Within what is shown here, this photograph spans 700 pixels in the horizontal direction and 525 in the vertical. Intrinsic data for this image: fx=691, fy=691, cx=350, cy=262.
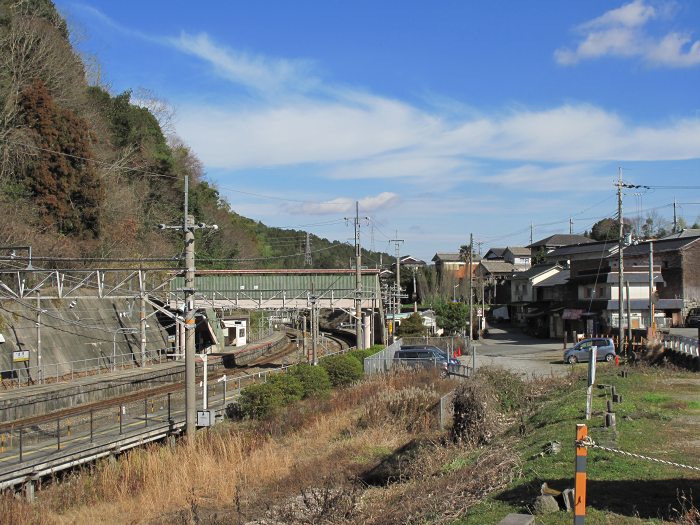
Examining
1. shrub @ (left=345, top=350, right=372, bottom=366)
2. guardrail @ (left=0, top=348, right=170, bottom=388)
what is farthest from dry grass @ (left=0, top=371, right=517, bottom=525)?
guardrail @ (left=0, top=348, right=170, bottom=388)

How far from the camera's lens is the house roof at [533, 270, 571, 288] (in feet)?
207

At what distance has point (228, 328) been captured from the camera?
5550 cm

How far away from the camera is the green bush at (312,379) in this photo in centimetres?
2522

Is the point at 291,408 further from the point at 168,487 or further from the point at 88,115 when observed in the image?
the point at 88,115

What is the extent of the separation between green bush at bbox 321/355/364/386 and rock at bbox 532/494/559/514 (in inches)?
777

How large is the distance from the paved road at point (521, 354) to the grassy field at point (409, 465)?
6.69 metres

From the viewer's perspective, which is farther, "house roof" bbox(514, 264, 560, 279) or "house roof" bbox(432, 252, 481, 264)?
"house roof" bbox(432, 252, 481, 264)

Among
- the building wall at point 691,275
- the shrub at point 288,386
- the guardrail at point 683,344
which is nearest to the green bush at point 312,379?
the shrub at point 288,386

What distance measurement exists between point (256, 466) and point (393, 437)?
4.40m

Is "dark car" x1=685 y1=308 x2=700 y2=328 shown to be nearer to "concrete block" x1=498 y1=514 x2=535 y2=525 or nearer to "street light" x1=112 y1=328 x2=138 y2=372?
"street light" x1=112 y1=328 x2=138 y2=372

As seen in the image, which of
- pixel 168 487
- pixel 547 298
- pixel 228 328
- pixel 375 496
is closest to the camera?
pixel 375 496

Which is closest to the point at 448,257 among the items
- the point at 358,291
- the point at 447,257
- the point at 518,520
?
the point at 447,257

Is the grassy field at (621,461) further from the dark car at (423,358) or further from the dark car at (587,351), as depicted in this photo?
the dark car at (587,351)

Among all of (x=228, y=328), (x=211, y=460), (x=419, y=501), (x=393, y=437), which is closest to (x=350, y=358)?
(x=393, y=437)
